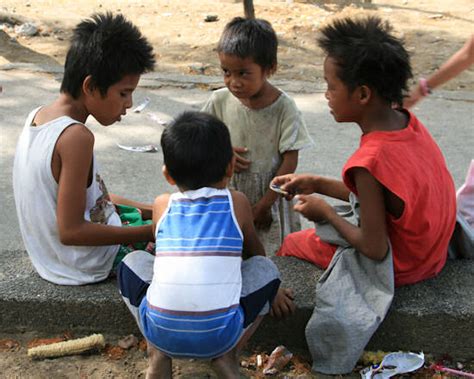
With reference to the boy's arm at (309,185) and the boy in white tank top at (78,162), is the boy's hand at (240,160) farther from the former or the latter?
the boy in white tank top at (78,162)

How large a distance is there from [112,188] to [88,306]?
177 centimetres

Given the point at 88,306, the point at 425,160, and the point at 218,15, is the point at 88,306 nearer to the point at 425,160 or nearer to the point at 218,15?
the point at 425,160

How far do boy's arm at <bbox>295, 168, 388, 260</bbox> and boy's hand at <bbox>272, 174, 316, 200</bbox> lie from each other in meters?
0.17

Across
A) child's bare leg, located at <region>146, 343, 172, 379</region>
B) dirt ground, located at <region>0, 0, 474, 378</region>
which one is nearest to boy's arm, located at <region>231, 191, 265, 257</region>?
child's bare leg, located at <region>146, 343, 172, 379</region>

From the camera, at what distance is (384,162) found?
220 cm

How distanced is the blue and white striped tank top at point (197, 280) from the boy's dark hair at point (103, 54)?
0.60m

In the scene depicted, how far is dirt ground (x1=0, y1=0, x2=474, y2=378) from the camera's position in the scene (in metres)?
7.14

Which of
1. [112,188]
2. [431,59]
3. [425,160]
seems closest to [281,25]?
[431,59]

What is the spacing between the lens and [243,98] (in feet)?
9.57

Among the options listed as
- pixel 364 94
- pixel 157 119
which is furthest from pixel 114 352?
pixel 157 119

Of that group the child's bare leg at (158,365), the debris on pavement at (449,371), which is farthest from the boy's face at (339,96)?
the child's bare leg at (158,365)

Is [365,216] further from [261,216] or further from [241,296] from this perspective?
[261,216]

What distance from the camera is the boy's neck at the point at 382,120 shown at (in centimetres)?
234

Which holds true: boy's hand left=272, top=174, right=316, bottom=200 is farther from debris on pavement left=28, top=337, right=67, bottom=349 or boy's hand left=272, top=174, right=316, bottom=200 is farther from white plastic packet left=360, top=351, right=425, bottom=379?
debris on pavement left=28, top=337, right=67, bottom=349
